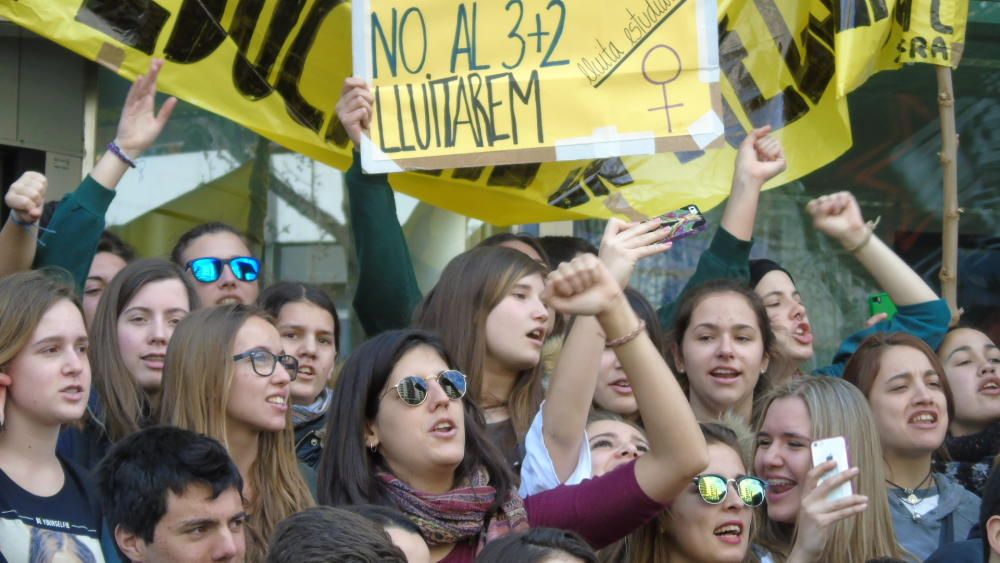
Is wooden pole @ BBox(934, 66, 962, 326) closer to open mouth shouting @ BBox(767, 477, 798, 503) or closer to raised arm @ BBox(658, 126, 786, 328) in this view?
raised arm @ BBox(658, 126, 786, 328)

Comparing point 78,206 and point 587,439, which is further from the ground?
point 78,206

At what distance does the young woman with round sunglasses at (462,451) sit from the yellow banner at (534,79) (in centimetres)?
125

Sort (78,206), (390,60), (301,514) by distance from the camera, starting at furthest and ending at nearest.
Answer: (390,60), (78,206), (301,514)

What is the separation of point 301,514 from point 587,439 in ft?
4.73

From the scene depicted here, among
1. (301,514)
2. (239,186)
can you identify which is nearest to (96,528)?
(301,514)

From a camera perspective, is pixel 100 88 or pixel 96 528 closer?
pixel 96 528

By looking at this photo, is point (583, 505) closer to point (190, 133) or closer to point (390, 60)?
point (390, 60)

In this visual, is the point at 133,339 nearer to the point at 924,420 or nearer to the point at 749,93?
the point at 924,420

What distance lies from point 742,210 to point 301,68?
181 cm

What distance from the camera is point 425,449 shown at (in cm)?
442

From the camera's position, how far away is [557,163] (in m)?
6.59

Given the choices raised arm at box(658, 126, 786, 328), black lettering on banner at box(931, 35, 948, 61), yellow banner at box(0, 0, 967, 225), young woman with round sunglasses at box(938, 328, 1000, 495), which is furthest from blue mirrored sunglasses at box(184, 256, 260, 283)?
black lettering on banner at box(931, 35, 948, 61)

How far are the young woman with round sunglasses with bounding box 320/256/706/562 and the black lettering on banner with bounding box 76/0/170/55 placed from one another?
189 centimetres

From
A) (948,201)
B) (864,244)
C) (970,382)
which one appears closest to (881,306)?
(948,201)
